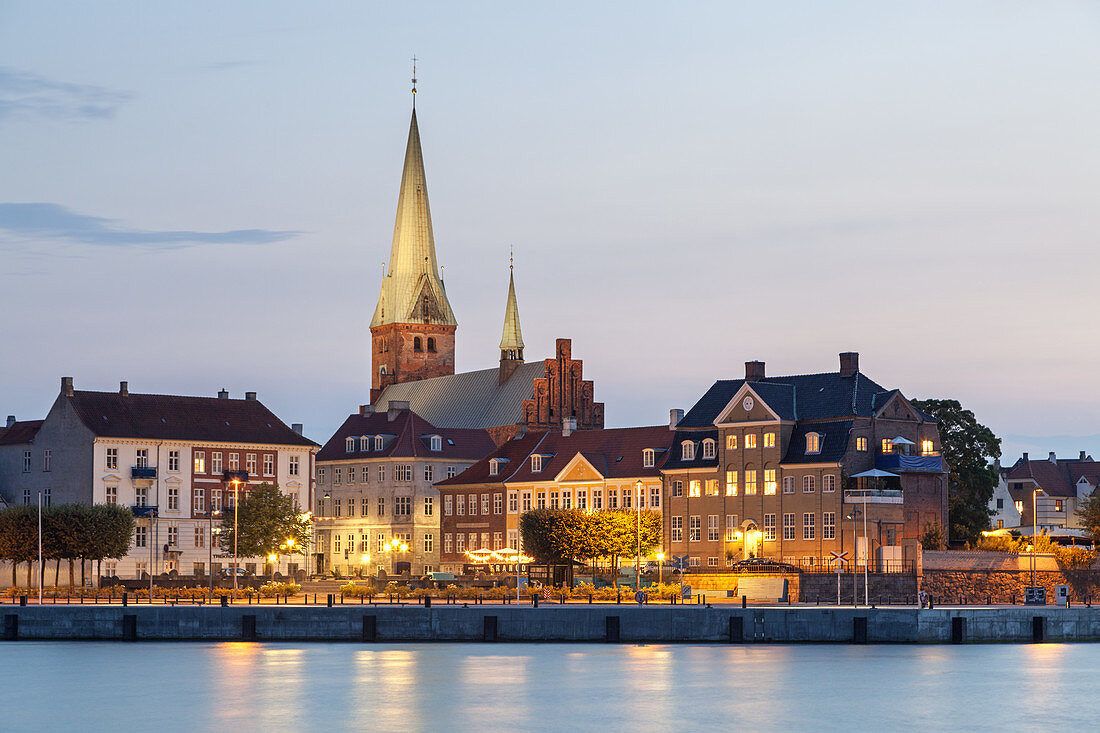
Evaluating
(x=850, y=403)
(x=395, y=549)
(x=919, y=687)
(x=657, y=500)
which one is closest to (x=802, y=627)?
(x=919, y=687)

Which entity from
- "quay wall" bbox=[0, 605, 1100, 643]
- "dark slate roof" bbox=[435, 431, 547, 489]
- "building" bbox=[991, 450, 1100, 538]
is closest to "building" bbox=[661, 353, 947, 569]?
"dark slate roof" bbox=[435, 431, 547, 489]

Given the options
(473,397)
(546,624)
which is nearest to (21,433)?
(473,397)

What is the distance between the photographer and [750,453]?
380 ft

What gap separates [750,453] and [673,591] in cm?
1980

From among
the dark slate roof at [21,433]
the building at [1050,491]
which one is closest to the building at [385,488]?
the dark slate roof at [21,433]

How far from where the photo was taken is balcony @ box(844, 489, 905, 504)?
108 metres

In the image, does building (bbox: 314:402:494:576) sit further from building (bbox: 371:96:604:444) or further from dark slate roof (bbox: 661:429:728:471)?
dark slate roof (bbox: 661:429:728:471)

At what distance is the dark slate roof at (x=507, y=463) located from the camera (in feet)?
457

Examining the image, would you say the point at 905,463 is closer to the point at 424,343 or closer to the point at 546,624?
the point at 546,624

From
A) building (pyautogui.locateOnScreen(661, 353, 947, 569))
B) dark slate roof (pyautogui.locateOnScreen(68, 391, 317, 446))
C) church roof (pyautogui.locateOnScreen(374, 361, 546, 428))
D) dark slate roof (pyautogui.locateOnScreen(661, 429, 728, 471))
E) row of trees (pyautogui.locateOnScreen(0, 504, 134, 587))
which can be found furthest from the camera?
church roof (pyautogui.locateOnScreen(374, 361, 546, 428))

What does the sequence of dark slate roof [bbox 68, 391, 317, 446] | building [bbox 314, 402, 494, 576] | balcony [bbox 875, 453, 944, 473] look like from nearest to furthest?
balcony [bbox 875, 453, 944, 473] → dark slate roof [bbox 68, 391, 317, 446] → building [bbox 314, 402, 494, 576]

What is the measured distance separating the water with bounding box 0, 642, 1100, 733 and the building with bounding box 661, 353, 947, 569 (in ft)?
99.5

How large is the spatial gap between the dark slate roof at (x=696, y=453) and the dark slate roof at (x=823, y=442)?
18.7 ft

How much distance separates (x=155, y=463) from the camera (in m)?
127
